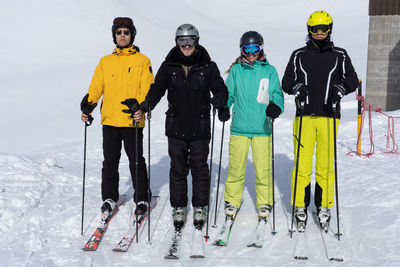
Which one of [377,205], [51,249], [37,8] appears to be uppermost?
[37,8]

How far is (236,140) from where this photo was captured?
4.39 metres

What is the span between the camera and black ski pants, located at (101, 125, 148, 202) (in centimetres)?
450

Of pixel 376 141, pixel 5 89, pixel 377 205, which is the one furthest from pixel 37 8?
pixel 377 205

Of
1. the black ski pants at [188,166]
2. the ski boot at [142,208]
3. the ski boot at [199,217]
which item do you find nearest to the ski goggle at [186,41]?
the black ski pants at [188,166]

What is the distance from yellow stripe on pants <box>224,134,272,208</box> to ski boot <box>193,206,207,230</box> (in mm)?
389

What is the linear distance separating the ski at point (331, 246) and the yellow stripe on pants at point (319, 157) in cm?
34

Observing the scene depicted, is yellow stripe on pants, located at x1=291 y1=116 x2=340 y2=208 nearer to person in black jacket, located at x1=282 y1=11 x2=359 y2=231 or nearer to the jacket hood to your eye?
person in black jacket, located at x1=282 y1=11 x2=359 y2=231

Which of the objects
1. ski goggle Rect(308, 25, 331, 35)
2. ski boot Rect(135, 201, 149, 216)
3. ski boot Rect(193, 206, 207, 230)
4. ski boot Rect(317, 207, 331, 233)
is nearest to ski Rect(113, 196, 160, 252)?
ski boot Rect(135, 201, 149, 216)

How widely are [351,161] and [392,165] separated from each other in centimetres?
71

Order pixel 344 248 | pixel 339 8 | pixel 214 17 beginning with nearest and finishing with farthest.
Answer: pixel 344 248
pixel 214 17
pixel 339 8

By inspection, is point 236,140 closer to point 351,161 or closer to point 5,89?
point 351,161

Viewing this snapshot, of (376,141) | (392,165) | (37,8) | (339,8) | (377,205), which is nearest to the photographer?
(377,205)

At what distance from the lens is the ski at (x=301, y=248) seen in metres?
3.64

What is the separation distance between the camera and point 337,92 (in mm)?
3912
